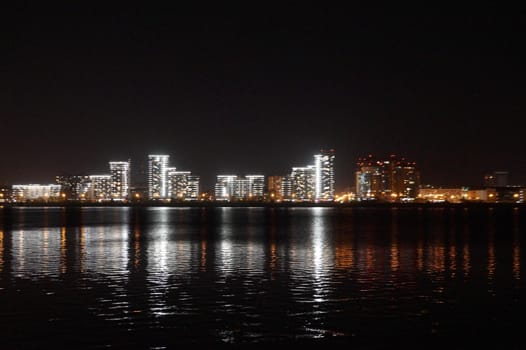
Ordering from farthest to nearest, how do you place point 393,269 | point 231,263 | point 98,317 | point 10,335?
1. point 231,263
2. point 393,269
3. point 98,317
4. point 10,335

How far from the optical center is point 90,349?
16141mm

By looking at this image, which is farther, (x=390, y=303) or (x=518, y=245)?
(x=518, y=245)

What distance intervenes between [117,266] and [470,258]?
2045cm

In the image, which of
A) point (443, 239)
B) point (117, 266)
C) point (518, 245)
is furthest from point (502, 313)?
point (443, 239)

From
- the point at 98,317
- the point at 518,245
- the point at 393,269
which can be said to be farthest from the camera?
the point at 518,245

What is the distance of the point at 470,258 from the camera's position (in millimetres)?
37938

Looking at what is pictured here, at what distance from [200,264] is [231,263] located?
1.75 m

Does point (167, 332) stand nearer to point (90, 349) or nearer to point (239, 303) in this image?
point (90, 349)

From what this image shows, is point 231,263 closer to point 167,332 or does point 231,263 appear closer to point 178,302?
point 178,302

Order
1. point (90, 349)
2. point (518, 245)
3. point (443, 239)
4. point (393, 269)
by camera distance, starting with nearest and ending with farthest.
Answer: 1. point (90, 349)
2. point (393, 269)
3. point (518, 245)
4. point (443, 239)

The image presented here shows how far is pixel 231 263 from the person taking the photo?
34625 millimetres

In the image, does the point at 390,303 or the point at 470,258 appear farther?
the point at 470,258

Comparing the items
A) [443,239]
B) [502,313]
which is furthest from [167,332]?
[443,239]

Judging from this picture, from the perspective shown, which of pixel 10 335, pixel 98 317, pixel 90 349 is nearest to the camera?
pixel 90 349
